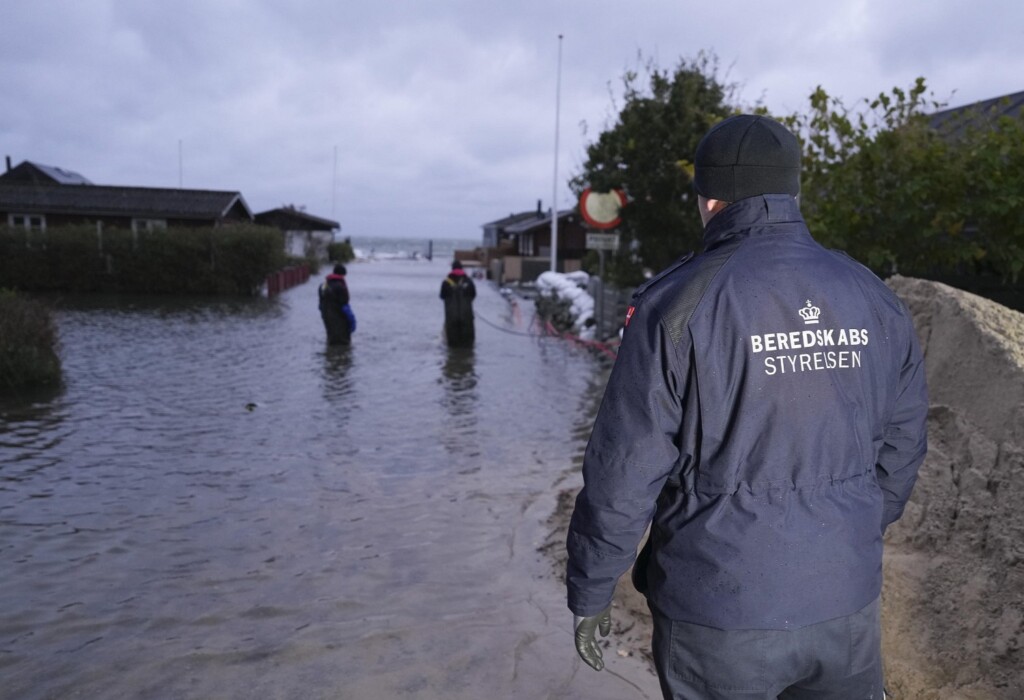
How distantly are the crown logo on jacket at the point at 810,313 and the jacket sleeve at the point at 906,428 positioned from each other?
0.40 metres

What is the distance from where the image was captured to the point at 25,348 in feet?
36.7

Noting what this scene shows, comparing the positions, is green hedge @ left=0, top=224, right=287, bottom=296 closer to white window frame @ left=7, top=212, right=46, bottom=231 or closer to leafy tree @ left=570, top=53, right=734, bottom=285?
white window frame @ left=7, top=212, right=46, bottom=231

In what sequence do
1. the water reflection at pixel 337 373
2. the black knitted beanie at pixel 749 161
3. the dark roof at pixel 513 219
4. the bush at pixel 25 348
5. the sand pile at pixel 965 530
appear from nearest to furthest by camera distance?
the black knitted beanie at pixel 749 161 < the sand pile at pixel 965 530 < the bush at pixel 25 348 < the water reflection at pixel 337 373 < the dark roof at pixel 513 219

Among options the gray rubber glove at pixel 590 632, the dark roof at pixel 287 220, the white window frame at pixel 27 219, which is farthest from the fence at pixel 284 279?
the gray rubber glove at pixel 590 632

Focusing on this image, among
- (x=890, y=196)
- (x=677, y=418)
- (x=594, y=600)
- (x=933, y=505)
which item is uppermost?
(x=890, y=196)

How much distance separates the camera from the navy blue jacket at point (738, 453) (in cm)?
215

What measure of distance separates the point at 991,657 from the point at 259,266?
28.0 meters

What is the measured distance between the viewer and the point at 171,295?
94.6 ft

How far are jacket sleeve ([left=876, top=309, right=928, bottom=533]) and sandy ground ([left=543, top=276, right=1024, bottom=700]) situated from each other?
4.77 ft

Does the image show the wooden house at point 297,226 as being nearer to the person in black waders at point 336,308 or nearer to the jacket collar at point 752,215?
the person in black waders at point 336,308

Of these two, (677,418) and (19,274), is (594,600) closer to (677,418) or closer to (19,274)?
(677,418)

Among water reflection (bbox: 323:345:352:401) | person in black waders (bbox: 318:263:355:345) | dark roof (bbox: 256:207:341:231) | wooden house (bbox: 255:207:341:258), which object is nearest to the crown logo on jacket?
water reflection (bbox: 323:345:352:401)

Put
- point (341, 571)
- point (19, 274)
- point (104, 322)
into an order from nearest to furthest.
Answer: point (341, 571)
point (104, 322)
point (19, 274)

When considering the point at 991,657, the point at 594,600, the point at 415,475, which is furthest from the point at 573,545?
the point at 415,475
